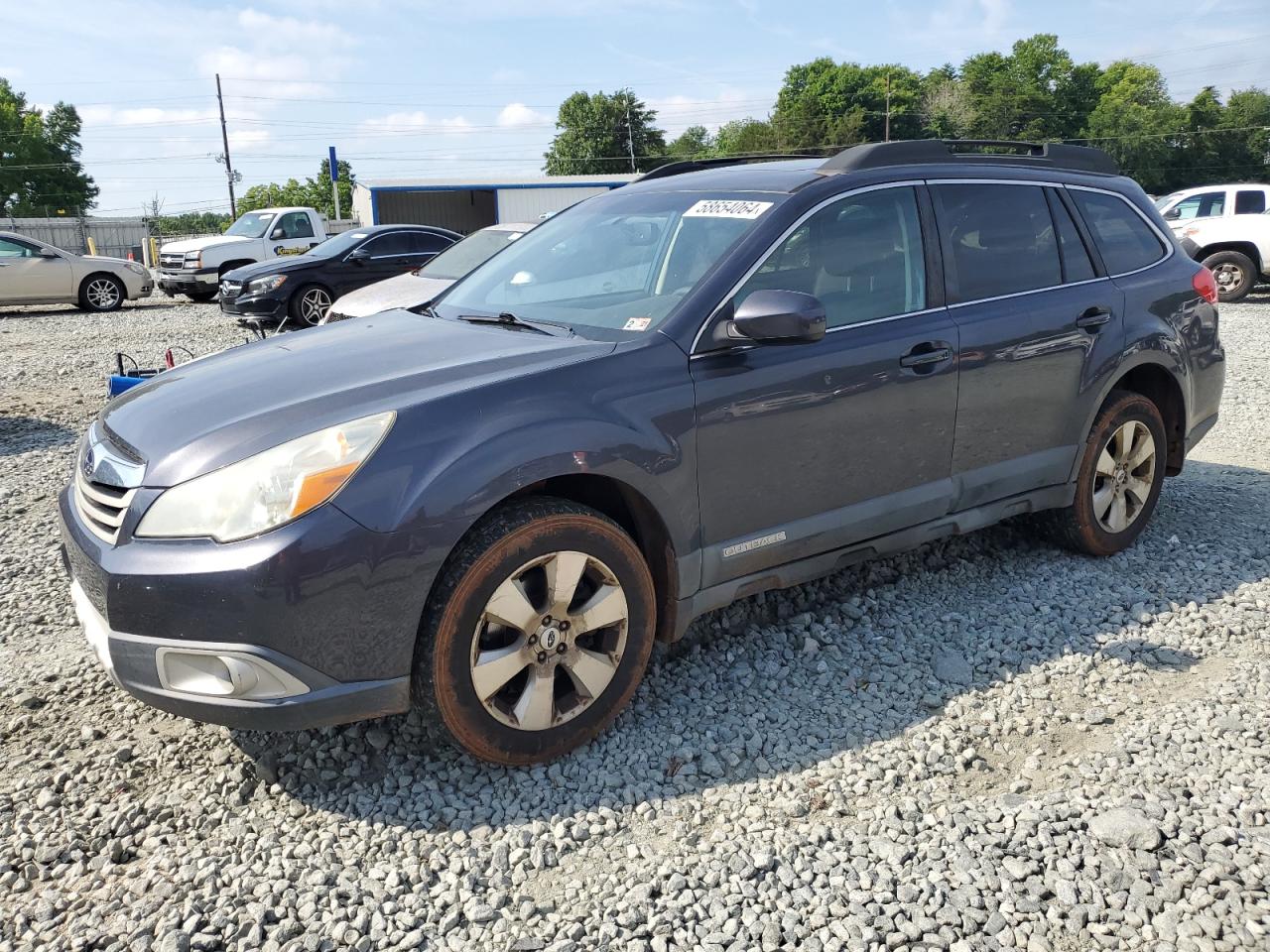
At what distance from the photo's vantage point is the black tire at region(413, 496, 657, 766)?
2.70 m

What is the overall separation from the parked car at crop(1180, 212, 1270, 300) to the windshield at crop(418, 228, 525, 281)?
11.3 metres

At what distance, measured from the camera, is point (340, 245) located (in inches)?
562

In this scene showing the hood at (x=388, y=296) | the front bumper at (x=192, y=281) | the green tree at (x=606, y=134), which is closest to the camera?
the hood at (x=388, y=296)

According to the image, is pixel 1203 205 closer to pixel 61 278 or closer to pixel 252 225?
pixel 252 225

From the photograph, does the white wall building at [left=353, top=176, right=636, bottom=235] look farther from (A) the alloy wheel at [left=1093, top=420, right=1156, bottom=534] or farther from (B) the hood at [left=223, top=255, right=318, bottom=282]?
(A) the alloy wheel at [left=1093, top=420, right=1156, bottom=534]

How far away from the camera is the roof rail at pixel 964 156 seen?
3.76m

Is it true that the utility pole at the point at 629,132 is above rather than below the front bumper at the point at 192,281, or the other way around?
above

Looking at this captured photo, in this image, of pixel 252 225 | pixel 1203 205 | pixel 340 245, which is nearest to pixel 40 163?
pixel 252 225

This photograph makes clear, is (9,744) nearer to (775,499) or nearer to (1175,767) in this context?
(775,499)

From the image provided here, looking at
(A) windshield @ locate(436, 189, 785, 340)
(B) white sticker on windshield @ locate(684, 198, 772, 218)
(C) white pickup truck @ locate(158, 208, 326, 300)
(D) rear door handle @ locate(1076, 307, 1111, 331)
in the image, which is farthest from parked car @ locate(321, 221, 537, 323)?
(C) white pickup truck @ locate(158, 208, 326, 300)

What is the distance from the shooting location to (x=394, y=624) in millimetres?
2615

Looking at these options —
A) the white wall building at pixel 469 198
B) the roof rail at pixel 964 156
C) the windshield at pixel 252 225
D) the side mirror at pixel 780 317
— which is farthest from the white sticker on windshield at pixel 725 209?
the white wall building at pixel 469 198

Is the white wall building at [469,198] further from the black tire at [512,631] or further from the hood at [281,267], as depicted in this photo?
the black tire at [512,631]

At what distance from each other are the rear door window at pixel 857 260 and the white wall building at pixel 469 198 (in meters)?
38.5
